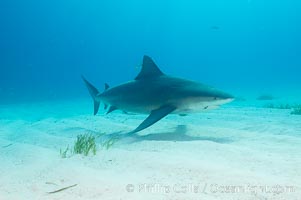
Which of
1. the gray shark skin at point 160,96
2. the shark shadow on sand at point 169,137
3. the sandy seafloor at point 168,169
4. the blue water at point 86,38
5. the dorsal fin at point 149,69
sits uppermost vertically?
the blue water at point 86,38

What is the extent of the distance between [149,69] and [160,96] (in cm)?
93

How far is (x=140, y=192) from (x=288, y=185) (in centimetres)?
160

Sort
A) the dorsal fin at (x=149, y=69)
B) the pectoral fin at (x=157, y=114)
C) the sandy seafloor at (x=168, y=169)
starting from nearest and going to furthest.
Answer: the sandy seafloor at (x=168, y=169) < the pectoral fin at (x=157, y=114) < the dorsal fin at (x=149, y=69)

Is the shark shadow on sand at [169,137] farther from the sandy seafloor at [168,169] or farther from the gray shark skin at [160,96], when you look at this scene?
the gray shark skin at [160,96]

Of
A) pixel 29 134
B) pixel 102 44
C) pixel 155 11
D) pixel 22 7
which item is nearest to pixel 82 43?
pixel 102 44

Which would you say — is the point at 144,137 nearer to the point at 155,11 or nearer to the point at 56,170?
the point at 56,170

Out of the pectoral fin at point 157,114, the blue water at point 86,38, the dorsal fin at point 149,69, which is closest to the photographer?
the pectoral fin at point 157,114

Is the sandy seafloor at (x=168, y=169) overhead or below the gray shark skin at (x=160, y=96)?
below

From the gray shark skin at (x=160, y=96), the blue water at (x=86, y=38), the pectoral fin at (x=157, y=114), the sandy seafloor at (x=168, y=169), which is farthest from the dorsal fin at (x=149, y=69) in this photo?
the blue water at (x=86, y=38)

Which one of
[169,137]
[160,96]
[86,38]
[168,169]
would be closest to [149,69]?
[160,96]

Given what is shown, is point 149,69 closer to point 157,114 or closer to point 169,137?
point 157,114

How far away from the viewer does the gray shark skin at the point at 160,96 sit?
648cm

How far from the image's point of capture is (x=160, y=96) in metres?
7.15

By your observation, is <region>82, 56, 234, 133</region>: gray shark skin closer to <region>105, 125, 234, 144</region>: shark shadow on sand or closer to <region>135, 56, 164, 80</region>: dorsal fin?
<region>135, 56, 164, 80</region>: dorsal fin
